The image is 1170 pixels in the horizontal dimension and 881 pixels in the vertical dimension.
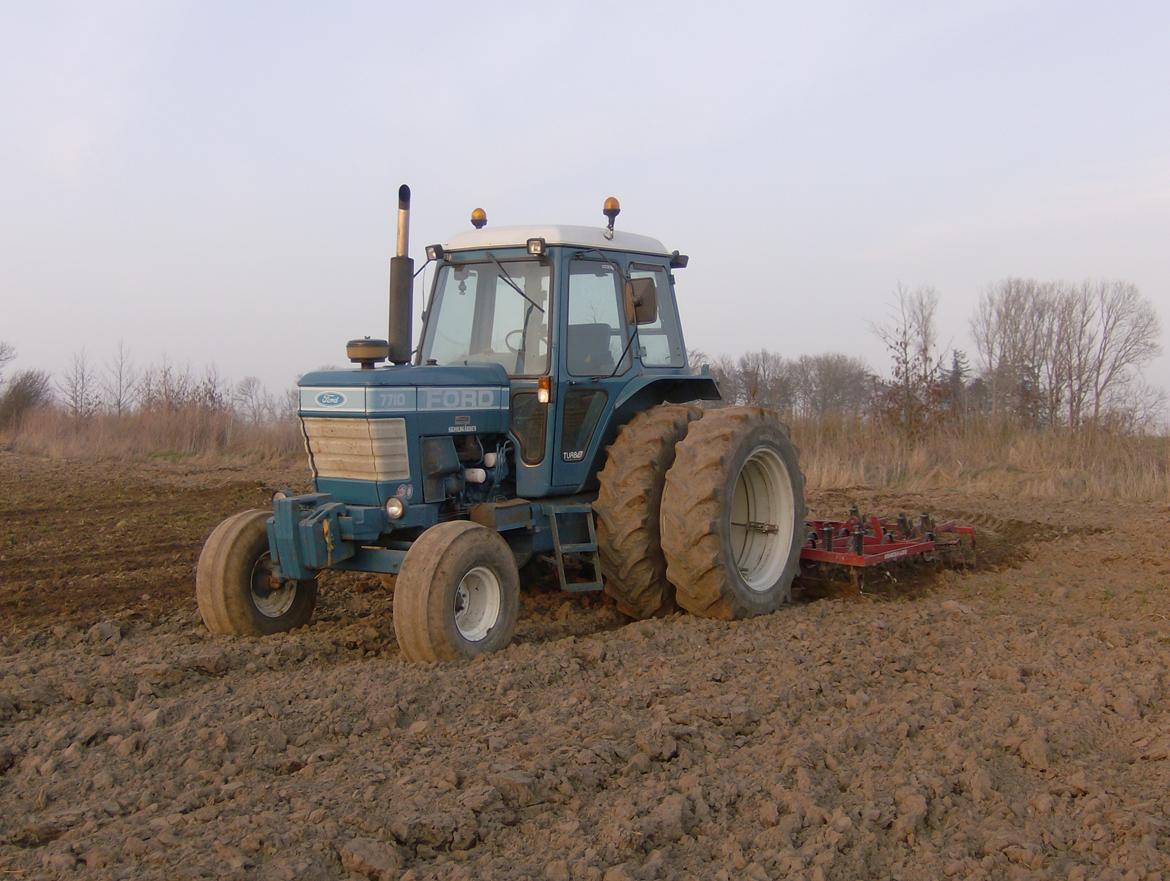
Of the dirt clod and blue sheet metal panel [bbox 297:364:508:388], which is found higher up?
blue sheet metal panel [bbox 297:364:508:388]

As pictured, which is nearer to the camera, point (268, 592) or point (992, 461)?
point (268, 592)

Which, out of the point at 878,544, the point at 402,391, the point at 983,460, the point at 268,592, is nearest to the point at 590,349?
the point at 402,391

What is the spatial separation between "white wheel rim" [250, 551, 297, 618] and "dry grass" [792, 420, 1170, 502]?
28.0 feet

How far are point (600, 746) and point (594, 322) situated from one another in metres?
3.23

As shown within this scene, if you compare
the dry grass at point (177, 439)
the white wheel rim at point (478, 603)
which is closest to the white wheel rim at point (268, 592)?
the white wheel rim at point (478, 603)

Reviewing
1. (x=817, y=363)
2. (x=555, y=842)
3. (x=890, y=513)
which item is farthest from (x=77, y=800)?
(x=817, y=363)

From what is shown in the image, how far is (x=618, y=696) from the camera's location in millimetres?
4605

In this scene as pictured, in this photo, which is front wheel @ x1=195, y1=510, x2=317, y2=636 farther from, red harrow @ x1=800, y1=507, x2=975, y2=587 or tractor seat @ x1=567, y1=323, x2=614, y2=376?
red harrow @ x1=800, y1=507, x2=975, y2=587

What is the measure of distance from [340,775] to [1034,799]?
240 cm

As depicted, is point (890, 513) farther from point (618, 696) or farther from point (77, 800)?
point (77, 800)

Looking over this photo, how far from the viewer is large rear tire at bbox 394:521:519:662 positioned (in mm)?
5074

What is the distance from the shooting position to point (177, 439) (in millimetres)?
20047

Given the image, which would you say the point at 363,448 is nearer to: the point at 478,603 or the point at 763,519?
the point at 478,603

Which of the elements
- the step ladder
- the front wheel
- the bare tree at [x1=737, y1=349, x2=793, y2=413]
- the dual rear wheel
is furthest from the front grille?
the bare tree at [x1=737, y1=349, x2=793, y2=413]
